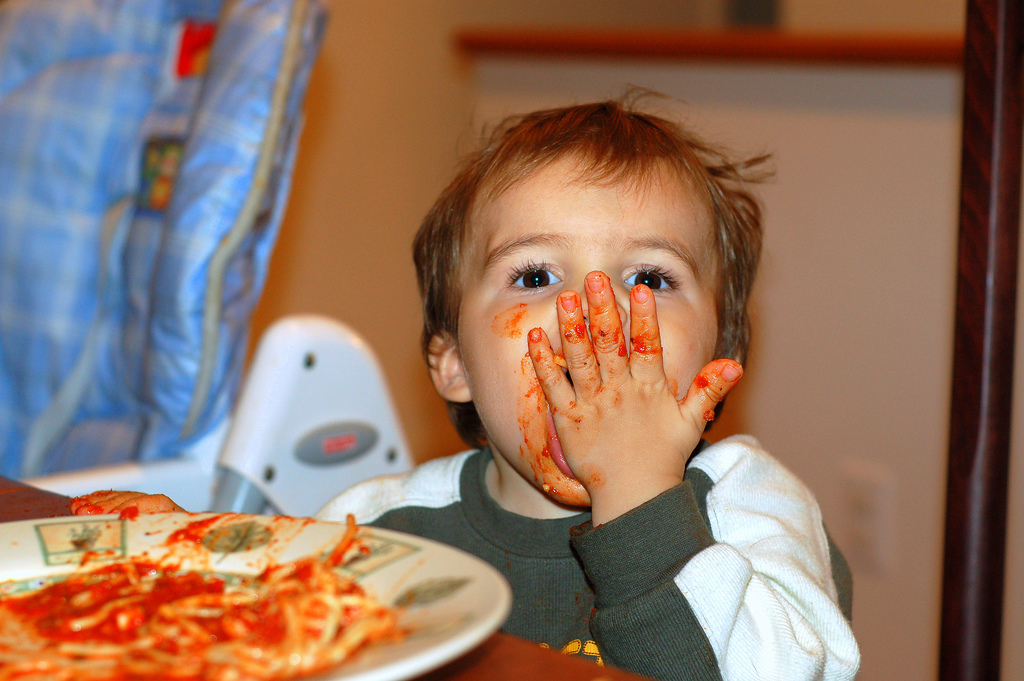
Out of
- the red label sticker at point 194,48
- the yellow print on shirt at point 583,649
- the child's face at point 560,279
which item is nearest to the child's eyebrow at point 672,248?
the child's face at point 560,279

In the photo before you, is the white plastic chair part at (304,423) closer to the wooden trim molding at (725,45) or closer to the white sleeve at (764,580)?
the white sleeve at (764,580)

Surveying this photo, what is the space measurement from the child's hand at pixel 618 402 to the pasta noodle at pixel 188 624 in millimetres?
299

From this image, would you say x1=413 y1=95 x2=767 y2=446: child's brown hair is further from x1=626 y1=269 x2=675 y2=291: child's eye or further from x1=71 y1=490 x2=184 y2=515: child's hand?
x1=71 y1=490 x2=184 y2=515: child's hand

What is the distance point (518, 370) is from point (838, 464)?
1.36 m

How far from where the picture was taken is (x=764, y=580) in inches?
28.6

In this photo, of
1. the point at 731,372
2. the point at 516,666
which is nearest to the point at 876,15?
the point at 731,372

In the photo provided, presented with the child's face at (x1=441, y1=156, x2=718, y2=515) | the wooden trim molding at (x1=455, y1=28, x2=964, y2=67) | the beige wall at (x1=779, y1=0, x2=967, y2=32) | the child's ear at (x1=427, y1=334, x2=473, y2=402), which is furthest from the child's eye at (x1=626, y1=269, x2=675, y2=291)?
the beige wall at (x1=779, y1=0, x2=967, y2=32)

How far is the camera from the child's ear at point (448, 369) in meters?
1.00

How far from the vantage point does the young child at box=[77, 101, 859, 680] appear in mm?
662

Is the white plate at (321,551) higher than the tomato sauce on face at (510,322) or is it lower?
lower

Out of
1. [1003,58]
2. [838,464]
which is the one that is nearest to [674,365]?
[1003,58]

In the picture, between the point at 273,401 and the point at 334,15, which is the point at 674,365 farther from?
the point at 334,15

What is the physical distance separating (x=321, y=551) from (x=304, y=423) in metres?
0.70

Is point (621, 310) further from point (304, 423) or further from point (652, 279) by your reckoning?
point (304, 423)
